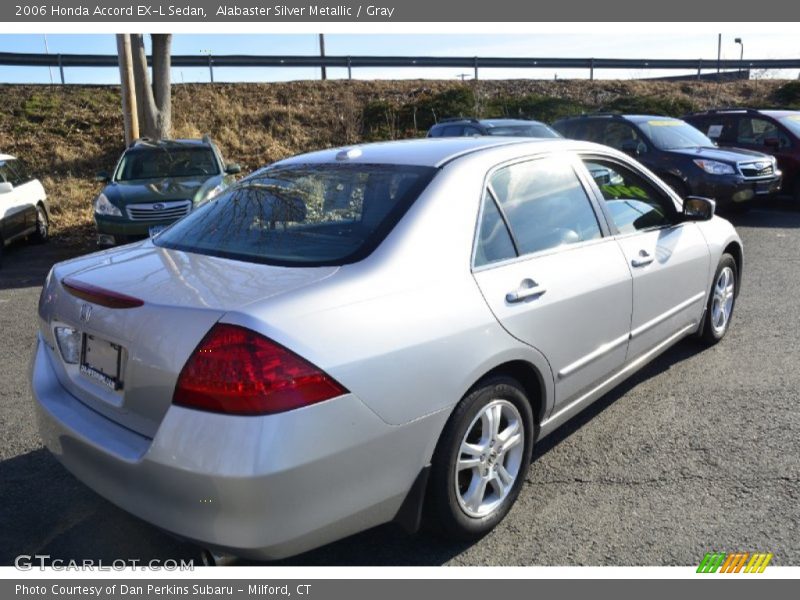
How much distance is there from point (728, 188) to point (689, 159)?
2.40 feet

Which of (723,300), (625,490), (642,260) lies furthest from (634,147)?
(625,490)

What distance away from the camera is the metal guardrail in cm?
2289

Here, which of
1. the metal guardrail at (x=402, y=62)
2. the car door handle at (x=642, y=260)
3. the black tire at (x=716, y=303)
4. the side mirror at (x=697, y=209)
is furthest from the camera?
the metal guardrail at (x=402, y=62)

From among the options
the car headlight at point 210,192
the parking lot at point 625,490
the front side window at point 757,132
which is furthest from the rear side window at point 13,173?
the front side window at point 757,132

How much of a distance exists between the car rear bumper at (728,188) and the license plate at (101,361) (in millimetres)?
9653

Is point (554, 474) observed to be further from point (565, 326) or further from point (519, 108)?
point (519, 108)

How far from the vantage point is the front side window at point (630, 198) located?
3969 mm

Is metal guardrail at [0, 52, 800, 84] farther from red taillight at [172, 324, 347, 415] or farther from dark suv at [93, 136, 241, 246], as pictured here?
red taillight at [172, 324, 347, 415]

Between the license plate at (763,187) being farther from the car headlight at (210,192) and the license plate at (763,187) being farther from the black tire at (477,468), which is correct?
the black tire at (477,468)

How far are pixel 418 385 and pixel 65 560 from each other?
1701 millimetres

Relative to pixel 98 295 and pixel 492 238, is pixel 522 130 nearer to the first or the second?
pixel 492 238

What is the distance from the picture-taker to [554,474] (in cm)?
356

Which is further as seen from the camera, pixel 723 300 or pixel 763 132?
pixel 763 132

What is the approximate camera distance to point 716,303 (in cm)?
522
